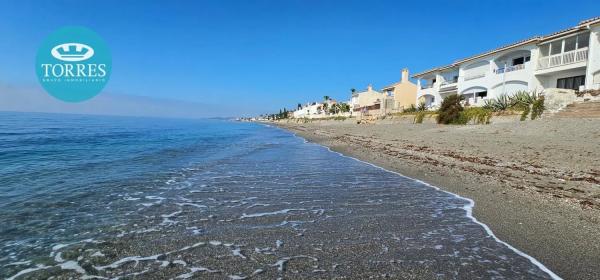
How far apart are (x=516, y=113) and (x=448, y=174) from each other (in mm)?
14924

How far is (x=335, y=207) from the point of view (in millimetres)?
6691

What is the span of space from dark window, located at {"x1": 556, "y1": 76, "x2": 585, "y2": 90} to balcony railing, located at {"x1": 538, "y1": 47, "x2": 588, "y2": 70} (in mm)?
1403

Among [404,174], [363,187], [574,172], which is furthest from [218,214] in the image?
[574,172]

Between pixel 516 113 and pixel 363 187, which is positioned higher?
pixel 516 113

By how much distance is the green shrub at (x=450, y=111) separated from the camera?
86.4 feet

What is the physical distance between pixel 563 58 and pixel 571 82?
1.95 metres

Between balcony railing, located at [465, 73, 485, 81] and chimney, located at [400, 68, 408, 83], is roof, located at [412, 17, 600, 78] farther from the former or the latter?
chimney, located at [400, 68, 408, 83]

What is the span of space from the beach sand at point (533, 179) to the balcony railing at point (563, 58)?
360 inches

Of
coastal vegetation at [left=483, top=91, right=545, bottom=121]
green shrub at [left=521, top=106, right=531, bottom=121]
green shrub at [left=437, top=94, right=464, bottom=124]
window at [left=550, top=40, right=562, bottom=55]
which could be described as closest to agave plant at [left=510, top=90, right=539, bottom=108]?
A: coastal vegetation at [left=483, top=91, right=545, bottom=121]

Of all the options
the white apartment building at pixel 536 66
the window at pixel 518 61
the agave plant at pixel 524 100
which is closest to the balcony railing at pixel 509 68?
the white apartment building at pixel 536 66

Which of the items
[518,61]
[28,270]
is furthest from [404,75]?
[28,270]

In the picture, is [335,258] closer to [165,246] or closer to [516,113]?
[165,246]

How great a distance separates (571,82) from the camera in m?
24.6

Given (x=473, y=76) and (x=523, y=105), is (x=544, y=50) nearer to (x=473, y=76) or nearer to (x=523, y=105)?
(x=473, y=76)
